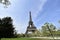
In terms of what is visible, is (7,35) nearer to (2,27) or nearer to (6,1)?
(2,27)

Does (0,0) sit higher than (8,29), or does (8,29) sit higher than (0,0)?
(0,0)

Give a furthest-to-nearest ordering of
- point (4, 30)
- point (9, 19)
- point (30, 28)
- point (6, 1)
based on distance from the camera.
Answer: point (30, 28) < point (9, 19) < point (4, 30) < point (6, 1)

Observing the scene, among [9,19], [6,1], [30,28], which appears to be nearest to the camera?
[6,1]

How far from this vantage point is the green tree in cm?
5281

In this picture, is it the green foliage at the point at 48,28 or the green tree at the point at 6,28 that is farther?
the green tree at the point at 6,28

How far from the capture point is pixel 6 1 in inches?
736

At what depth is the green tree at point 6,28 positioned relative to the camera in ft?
173

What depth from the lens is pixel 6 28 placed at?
53.3 meters

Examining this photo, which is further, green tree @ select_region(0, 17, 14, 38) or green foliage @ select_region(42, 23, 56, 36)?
green tree @ select_region(0, 17, 14, 38)

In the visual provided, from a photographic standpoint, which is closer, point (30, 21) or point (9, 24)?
point (9, 24)

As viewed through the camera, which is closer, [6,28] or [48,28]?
[48,28]

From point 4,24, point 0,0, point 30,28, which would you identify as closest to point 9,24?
point 4,24

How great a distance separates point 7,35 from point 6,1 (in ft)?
117

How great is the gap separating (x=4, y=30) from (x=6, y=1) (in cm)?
3481
